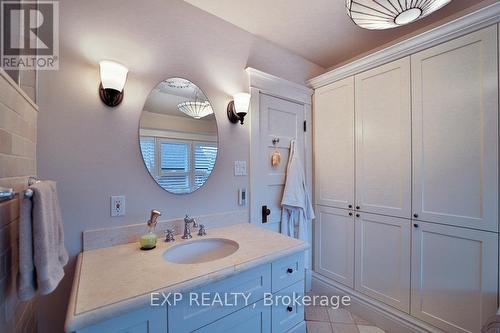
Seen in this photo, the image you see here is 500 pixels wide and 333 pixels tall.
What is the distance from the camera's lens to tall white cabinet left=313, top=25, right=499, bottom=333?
1.24m

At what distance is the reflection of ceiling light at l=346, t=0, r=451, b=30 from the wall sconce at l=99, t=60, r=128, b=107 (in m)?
1.21

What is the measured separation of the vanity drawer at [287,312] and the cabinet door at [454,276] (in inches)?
35.1

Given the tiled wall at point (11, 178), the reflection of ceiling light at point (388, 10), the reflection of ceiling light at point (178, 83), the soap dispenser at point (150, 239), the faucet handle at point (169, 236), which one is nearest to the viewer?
the tiled wall at point (11, 178)

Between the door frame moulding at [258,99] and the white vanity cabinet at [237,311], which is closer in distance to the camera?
the white vanity cabinet at [237,311]

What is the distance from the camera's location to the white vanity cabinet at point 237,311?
0.76m

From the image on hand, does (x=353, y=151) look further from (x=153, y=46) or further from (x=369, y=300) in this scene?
(x=153, y=46)

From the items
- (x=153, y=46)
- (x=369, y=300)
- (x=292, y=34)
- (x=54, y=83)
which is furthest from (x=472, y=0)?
(x=54, y=83)

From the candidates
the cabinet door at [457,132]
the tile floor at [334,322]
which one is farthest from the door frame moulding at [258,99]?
the cabinet door at [457,132]

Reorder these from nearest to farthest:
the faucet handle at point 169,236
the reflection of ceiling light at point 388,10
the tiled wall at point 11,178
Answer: the tiled wall at point 11,178, the reflection of ceiling light at point 388,10, the faucet handle at point 169,236

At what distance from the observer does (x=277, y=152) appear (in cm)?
195

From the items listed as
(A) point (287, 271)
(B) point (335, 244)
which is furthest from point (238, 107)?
(B) point (335, 244)

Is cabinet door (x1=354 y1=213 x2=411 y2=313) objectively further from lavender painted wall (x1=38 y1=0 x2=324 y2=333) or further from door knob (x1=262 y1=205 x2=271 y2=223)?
lavender painted wall (x1=38 y1=0 x2=324 y2=333)

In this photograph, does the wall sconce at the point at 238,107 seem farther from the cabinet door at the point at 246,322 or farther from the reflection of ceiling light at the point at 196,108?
the cabinet door at the point at 246,322

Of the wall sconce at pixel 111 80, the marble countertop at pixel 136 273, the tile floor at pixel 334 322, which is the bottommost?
the tile floor at pixel 334 322
